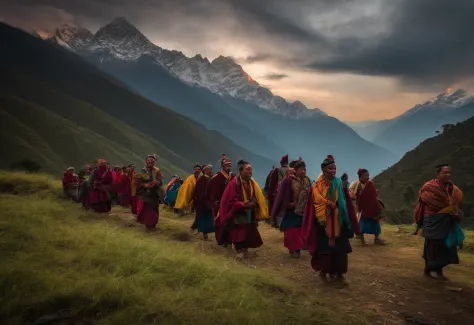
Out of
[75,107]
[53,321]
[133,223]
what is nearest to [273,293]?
[53,321]

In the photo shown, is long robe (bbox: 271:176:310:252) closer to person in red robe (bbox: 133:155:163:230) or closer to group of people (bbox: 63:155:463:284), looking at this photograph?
group of people (bbox: 63:155:463:284)

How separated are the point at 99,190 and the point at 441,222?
10.5 meters

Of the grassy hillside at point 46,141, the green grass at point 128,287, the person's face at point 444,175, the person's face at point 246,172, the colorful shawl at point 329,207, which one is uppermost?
the grassy hillside at point 46,141

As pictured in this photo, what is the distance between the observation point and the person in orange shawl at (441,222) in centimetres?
696

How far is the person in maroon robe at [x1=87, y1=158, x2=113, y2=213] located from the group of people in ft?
0.11

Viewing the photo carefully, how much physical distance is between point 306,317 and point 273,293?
37.6 inches

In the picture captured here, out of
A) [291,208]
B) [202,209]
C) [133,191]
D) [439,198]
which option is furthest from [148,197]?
[439,198]

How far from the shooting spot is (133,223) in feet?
40.6

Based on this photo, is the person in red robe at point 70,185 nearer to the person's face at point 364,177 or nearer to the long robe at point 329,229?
the person's face at point 364,177

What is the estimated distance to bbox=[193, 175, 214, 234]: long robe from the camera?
11.0 m

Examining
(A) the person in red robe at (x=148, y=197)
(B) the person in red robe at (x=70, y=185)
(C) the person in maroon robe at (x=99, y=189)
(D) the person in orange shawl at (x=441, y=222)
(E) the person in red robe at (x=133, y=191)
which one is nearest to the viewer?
(D) the person in orange shawl at (x=441, y=222)

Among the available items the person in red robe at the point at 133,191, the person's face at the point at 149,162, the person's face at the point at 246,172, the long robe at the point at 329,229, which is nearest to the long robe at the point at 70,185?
the person in red robe at the point at 133,191

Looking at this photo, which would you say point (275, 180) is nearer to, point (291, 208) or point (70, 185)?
point (291, 208)

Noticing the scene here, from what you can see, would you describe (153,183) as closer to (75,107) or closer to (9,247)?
(9,247)
